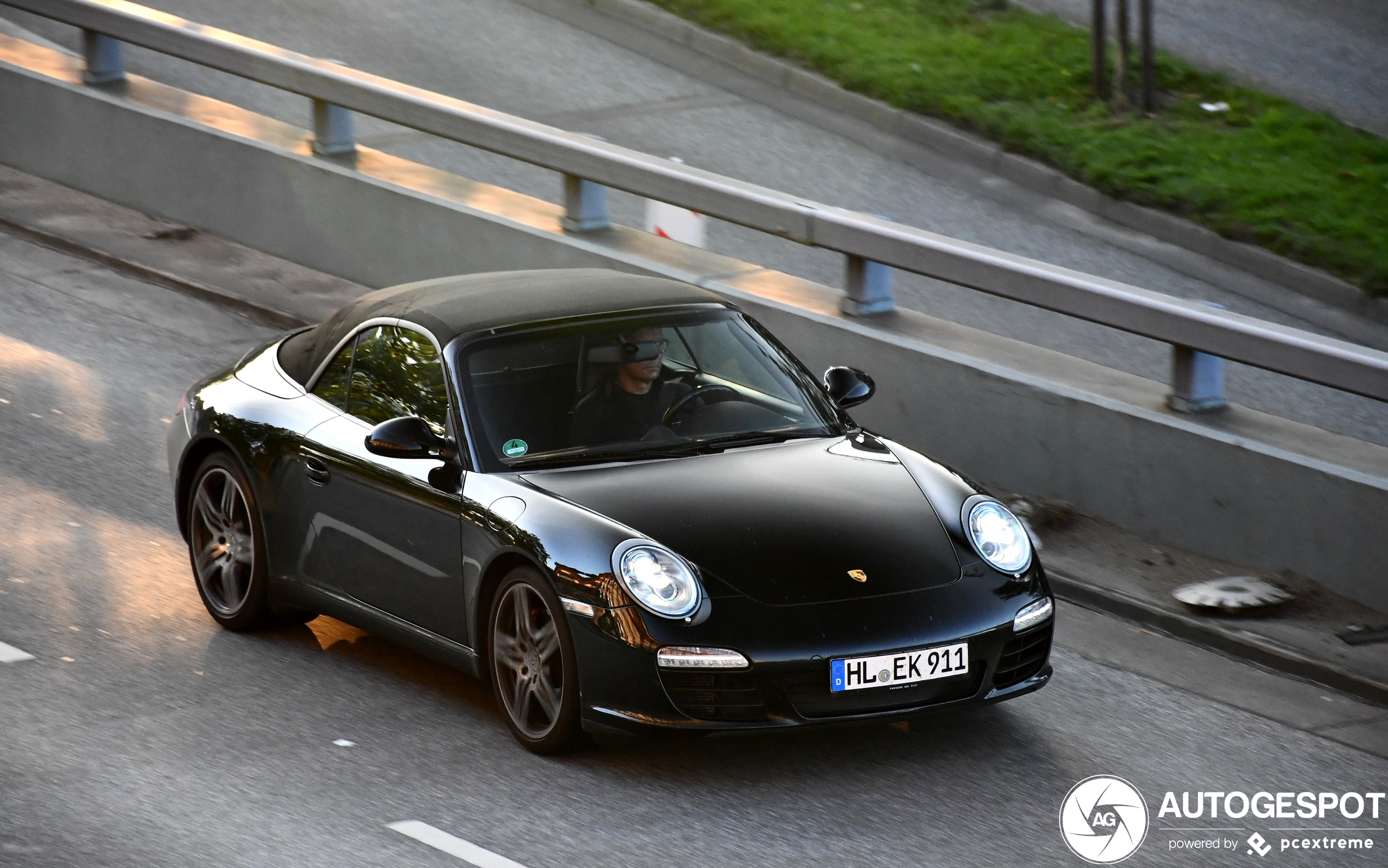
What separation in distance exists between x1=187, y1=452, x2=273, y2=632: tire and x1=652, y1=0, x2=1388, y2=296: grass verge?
8692 mm

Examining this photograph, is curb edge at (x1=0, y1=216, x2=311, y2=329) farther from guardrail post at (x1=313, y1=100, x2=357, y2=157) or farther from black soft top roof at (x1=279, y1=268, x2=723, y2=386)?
black soft top roof at (x1=279, y1=268, x2=723, y2=386)

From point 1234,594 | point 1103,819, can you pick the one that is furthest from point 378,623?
point 1234,594

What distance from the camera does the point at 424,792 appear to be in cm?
638

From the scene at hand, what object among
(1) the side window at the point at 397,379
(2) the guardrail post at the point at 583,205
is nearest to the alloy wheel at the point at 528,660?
(1) the side window at the point at 397,379

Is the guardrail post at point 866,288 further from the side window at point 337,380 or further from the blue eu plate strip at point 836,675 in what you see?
the blue eu plate strip at point 836,675

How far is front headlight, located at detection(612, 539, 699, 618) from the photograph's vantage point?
20.6 feet

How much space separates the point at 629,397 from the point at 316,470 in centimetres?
122

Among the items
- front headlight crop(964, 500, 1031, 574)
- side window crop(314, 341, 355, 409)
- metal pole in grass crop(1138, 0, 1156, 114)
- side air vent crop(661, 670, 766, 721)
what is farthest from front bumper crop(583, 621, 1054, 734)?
metal pole in grass crop(1138, 0, 1156, 114)

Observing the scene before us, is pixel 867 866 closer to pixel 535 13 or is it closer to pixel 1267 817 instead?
pixel 1267 817

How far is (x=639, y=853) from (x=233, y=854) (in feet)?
3.79

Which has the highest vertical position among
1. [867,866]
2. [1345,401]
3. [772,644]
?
[772,644]

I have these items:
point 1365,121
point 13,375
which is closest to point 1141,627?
point 13,375

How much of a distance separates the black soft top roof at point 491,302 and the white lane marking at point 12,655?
4.73 feet

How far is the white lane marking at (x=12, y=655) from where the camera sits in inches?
297
